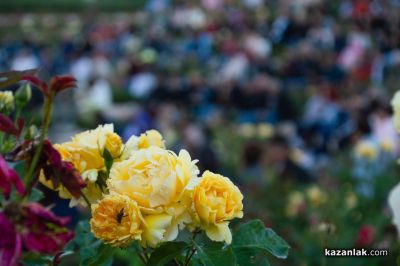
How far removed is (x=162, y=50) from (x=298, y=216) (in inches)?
430

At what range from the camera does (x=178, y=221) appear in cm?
93

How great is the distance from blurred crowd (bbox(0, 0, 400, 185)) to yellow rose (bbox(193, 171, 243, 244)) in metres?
3.82

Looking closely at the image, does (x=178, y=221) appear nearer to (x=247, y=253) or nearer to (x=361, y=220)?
(x=247, y=253)

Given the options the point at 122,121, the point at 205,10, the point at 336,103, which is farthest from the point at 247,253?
the point at 205,10

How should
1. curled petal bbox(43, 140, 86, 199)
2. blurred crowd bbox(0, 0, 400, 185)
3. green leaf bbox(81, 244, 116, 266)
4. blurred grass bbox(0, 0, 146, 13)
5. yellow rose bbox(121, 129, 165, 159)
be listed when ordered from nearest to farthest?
1. curled petal bbox(43, 140, 86, 199)
2. green leaf bbox(81, 244, 116, 266)
3. yellow rose bbox(121, 129, 165, 159)
4. blurred crowd bbox(0, 0, 400, 185)
5. blurred grass bbox(0, 0, 146, 13)

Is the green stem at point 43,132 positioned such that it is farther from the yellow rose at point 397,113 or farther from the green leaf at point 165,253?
the yellow rose at point 397,113

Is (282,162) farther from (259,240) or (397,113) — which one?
(259,240)

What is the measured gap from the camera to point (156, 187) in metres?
0.91

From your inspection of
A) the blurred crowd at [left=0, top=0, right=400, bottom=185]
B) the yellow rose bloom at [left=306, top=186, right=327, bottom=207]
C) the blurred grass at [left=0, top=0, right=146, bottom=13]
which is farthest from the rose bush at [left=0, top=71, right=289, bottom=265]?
the blurred grass at [left=0, top=0, right=146, bottom=13]

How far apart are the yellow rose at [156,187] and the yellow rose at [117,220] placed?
0.02 meters

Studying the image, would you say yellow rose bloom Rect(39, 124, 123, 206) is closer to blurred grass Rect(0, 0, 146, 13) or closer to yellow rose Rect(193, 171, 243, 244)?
yellow rose Rect(193, 171, 243, 244)

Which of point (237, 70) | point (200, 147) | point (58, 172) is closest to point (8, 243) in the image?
point (58, 172)

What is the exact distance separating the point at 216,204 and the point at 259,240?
0.33 ft

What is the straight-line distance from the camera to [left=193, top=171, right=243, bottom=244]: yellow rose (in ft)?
3.03
